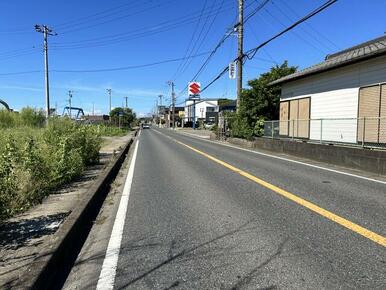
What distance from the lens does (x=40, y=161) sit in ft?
34.8

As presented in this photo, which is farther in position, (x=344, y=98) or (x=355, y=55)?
(x=344, y=98)

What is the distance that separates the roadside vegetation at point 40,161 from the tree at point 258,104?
1636 centimetres

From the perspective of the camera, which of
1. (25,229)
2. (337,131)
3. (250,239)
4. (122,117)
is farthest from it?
(122,117)

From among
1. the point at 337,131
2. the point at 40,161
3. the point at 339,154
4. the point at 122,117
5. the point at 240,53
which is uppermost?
the point at 240,53

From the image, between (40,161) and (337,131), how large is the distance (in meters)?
12.9

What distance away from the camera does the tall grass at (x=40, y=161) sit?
7.95 metres

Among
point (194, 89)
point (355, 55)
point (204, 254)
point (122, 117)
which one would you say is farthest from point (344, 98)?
point (122, 117)

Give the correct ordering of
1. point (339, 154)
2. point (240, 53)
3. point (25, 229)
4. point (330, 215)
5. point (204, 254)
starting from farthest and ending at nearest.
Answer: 1. point (240, 53)
2. point (339, 154)
3. point (330, 215)
4. point (25, 229)
5. point (204, 254)

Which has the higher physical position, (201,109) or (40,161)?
(201,109)

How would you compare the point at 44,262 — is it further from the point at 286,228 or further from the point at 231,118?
the point at 231,118

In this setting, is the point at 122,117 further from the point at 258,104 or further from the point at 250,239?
the point at 250,239

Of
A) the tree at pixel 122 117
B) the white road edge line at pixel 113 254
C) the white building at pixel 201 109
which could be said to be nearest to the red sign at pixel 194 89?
the tree at pixel 122 117

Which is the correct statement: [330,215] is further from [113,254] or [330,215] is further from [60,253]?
[60,253]

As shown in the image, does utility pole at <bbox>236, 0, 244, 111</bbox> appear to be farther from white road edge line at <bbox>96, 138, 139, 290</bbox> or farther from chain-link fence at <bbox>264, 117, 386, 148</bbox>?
white road edge line at <bbox>96, 138, 139, 290</bbox>
